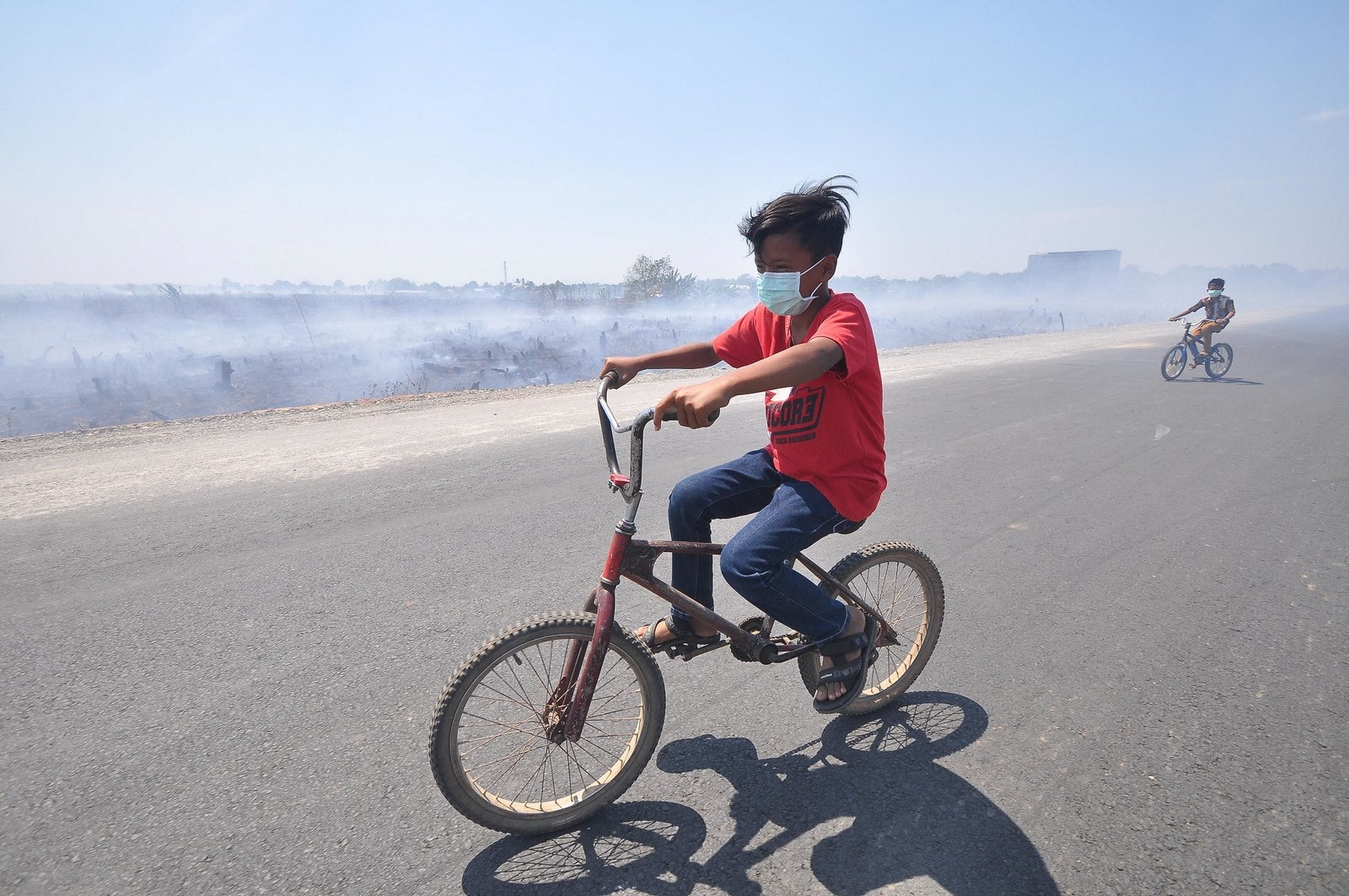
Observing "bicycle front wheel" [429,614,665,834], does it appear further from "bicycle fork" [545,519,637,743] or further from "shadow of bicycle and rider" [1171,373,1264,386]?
"shadow of bicycle and rider" [1171,373,1264,386]

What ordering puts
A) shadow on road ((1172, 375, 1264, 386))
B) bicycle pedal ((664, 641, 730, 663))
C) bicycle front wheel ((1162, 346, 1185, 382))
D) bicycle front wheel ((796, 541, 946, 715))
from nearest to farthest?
bicycle pedal ((664, 641, 730, 663)), bicycle front wheel ((796, 541, 946, 715)), shadow on road ((1172, 375, 1264, 386)), bicycle front wheel ((1162, 346, 1185, 382))

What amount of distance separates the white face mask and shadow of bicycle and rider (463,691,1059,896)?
171 cm

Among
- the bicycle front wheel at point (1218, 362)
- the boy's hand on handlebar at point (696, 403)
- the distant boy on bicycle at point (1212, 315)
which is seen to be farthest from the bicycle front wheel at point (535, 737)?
the bicycle front wheel at point (1218, 362)

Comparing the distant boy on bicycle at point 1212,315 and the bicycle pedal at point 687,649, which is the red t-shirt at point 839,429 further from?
the distant boy on bicycle at point 1212,315

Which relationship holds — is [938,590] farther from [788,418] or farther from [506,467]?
[506,467]

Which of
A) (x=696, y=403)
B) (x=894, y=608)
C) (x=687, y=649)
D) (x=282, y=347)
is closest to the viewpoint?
(x=696, y=403)

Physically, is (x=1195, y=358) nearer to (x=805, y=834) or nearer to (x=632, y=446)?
(x=805, y=834)

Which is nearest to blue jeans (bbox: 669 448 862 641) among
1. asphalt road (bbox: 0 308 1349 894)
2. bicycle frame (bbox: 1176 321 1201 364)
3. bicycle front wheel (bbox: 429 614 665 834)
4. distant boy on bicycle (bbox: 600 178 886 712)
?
distant boy on bicycle (bbox: 600 178 886 712)

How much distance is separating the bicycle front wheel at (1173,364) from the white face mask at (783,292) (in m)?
13.9

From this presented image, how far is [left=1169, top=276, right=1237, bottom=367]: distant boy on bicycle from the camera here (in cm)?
1332

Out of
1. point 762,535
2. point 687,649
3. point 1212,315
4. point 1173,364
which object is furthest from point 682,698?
point 1212,315

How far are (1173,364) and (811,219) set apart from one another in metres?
14.3

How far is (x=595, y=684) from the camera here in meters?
2.19

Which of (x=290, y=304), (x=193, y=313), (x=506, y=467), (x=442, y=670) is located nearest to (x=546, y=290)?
(x=290, y=304)
